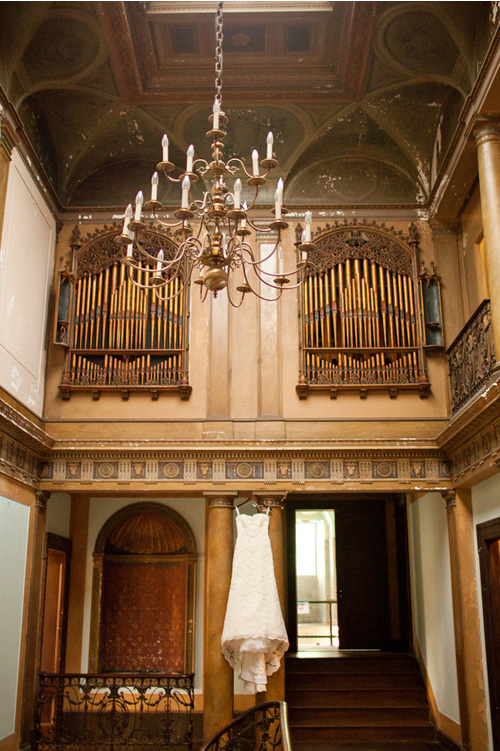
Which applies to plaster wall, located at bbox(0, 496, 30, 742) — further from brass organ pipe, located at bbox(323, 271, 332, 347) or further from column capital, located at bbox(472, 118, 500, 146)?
column capital, located at bbox(472, 118, 500, 146)

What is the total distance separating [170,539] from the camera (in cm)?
1035

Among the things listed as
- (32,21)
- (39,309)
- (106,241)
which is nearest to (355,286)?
(106,241)

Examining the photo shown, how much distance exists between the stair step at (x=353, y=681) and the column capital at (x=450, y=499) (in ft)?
9.35

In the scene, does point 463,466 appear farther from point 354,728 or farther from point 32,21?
point 32,21

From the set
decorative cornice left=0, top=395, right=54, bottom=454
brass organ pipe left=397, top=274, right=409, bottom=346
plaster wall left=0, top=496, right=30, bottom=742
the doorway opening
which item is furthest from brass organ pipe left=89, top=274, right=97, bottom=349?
the doorway opening

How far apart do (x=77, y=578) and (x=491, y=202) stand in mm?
7106

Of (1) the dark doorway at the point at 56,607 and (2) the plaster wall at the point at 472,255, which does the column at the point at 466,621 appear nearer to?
(2) the plaster wall at the point at 472,255

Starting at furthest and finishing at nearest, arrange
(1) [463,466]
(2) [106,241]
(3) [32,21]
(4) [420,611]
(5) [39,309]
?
(4) [420,611] → (2) [106,241] → (5) [39,309] → (1) [463,466] → (3) [32,21]

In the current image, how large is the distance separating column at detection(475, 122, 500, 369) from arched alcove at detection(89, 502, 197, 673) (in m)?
5.53

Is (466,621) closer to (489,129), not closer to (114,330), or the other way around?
(489,129)

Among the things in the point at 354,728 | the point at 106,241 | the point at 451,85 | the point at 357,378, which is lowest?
the point at 354,728

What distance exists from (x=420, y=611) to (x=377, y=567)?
59.5 inches

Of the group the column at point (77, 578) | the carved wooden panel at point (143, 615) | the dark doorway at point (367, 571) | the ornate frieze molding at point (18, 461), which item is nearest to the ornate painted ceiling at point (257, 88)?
the ornate frieze molding at point (18, 461)

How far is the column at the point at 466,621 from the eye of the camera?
7168 millimetres
